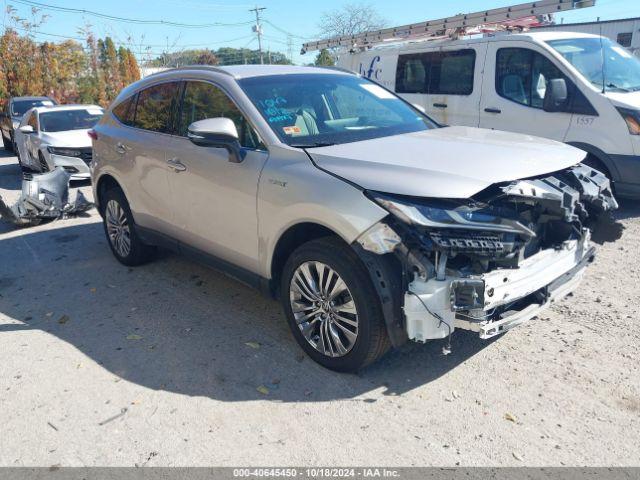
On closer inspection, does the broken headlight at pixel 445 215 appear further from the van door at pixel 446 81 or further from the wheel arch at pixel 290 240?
the van door at pixel 446 81

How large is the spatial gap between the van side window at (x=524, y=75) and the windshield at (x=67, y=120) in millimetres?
8247

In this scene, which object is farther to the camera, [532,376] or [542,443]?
[532,376]

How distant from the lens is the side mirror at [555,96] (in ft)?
21.0

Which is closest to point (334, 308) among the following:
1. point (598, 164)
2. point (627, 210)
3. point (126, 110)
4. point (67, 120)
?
point (126, 110)

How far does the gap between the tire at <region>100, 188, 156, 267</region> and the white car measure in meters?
4.74

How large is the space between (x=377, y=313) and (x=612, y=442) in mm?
1363

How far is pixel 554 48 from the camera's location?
679cm

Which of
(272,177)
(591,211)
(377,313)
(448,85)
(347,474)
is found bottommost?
(347,474)

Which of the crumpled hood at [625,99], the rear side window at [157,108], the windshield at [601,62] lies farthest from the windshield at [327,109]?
the windshield at [601,62]

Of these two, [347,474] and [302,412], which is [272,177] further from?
[347,474]

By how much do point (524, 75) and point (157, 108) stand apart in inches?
185

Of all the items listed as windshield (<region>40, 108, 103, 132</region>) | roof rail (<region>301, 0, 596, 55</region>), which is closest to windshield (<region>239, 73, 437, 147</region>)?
roof rail (<region>301, 0, 596, 55</region>)

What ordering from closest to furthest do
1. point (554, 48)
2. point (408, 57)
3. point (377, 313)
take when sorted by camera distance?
point (377, 313) → point (554, 48) → point (408, 57)

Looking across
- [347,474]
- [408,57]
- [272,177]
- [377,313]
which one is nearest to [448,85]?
[408,57]
